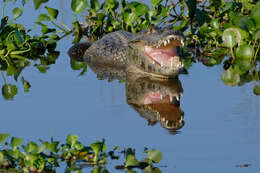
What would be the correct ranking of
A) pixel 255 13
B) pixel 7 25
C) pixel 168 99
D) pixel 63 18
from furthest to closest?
1. pixel 63 18
2. pixel 7 25
3. pixel 255 13
4. pixel 168 99

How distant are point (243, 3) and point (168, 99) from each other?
3484mm

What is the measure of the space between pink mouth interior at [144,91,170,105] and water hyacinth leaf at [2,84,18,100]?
1.54 metres

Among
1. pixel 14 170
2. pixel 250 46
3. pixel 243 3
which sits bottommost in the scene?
pixel 14 170

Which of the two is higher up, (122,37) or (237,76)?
(122,37)

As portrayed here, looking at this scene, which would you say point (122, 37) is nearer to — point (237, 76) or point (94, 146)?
point (237, 76)

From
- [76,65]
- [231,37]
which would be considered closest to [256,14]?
[231,37]

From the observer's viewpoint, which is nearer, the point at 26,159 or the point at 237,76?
the point at 26,159

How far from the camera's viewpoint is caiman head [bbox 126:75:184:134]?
284 inches

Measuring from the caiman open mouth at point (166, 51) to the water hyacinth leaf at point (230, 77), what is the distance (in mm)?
557

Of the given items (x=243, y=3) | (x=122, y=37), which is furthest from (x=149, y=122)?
(x=243, y=3)

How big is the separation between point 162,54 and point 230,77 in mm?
943

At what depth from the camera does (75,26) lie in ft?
37.7

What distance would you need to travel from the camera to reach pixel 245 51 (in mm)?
9484

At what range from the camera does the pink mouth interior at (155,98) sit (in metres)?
7.99
